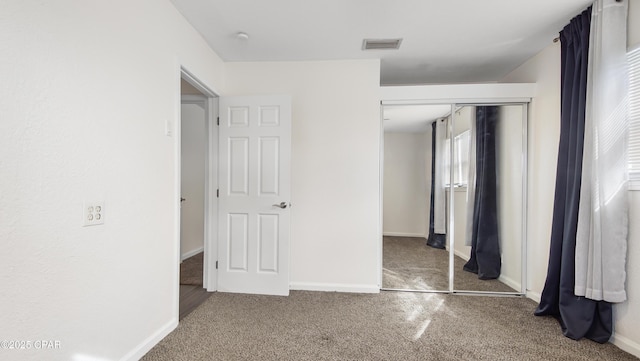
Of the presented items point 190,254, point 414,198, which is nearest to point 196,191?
point 190,254

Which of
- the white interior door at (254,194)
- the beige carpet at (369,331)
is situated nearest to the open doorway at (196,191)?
the white interior door at (254,194)

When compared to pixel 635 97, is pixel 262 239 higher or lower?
lower

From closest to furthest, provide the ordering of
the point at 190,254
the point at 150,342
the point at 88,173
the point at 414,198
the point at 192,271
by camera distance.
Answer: the point at 88,173
the point at 150,342
the point at 414,198
the point at 192,271
the point at 190,254

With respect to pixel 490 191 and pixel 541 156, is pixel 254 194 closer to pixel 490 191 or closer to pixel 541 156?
pixel 490 191

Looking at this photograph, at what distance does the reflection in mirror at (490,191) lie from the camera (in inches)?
118

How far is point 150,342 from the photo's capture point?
76.1 inches

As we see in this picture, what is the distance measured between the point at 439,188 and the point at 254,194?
1995 millimetres

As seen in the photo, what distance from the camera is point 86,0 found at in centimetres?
142

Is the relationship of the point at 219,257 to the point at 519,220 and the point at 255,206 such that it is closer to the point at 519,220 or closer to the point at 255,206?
the point at 255,206

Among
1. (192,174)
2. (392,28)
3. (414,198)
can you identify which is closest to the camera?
(392,28)

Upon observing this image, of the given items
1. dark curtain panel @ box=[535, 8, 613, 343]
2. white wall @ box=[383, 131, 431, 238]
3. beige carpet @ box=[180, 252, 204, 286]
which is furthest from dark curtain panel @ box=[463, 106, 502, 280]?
beige carpet @ box=[180, 252, 204, 286]

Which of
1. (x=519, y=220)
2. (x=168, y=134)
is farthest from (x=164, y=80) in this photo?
(x=519, y=220)

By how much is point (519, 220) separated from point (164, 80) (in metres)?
3.55

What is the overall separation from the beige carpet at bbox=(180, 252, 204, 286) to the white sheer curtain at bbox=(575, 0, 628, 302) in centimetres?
360
